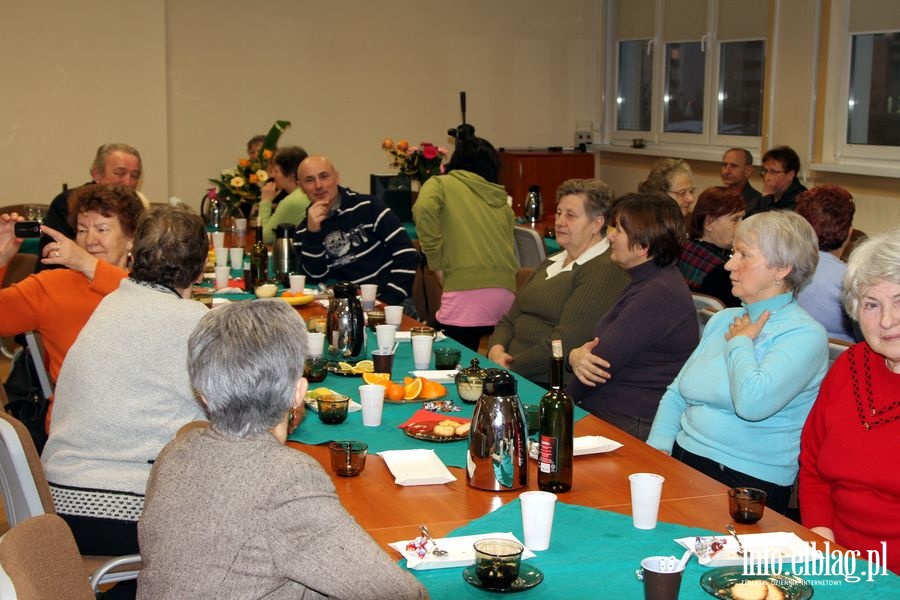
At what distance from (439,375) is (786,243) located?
112 cm

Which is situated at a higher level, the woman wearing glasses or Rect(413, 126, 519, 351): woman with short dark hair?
the woman wearing glasses

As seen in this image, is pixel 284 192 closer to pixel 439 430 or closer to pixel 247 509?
pixel 439 430

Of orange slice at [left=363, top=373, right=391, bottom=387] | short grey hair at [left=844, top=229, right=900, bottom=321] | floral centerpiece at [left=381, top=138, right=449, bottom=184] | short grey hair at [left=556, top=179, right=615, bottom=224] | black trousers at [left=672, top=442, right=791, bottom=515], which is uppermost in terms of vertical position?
floral centerpiece at [left=381, top=138, right=449, bottom=184]

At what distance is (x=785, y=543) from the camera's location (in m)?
1.98

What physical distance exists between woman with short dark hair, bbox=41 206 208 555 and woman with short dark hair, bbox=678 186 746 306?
2735 mm

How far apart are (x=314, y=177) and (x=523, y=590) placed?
380cm

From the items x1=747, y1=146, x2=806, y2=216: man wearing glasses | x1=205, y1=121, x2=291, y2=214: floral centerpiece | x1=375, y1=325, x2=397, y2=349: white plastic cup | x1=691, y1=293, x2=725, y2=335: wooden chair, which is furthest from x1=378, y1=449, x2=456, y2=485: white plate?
x1=747, y1=146, x2=806, y2=216: man wearing glasses

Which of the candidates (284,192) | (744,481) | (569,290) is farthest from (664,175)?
(744,481)

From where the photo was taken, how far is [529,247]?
625 cm

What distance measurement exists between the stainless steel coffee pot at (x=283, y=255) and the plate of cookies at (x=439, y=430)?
8.25ft

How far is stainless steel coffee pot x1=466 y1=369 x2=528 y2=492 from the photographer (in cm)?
223

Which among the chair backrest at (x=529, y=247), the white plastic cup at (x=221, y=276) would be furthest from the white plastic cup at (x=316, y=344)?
the chair backrest at (x=529, y=247)

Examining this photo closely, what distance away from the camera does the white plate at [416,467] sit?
2.30 m

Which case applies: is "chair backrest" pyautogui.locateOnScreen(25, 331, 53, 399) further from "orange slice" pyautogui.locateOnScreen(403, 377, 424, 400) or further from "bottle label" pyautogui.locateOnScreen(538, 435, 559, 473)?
"bottle label" pyautogui.locateOnScreen(538, 435, 559, 473)
